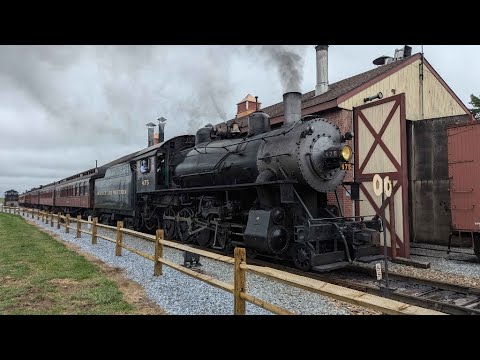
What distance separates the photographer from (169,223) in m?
12.7

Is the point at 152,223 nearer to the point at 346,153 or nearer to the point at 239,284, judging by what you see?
the point at 346,153

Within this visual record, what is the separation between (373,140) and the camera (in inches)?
447

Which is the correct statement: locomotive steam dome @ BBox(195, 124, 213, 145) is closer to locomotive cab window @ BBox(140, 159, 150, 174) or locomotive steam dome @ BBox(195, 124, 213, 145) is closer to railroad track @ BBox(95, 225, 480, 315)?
locomotive cab window @ BBox(140, 159, 150, 174)

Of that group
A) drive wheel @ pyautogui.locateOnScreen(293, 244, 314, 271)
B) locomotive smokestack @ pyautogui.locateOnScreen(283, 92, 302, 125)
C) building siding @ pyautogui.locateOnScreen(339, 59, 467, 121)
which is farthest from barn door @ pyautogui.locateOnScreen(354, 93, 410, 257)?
drive wheel @ pyautogui.locateOnScreen(293, 244, 314, 271)

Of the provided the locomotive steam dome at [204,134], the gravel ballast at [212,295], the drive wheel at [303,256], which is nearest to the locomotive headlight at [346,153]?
the drive wheel at [303,256]

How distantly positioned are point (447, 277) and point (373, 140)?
190 inches

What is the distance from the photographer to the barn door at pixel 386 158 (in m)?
10.2

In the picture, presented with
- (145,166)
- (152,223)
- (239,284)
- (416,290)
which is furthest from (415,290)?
(145,166)

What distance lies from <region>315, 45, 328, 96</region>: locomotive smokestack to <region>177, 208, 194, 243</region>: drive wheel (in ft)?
27.8

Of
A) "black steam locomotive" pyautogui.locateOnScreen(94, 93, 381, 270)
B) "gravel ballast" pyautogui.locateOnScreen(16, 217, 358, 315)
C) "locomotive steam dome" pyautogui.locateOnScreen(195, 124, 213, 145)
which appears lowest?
"gravel ballast" pyautogui.locateOnScreen(16, 217, 358, 315)

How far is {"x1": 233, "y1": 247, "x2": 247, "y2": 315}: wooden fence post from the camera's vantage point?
4.71 meters

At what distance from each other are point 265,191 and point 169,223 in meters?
5.24
